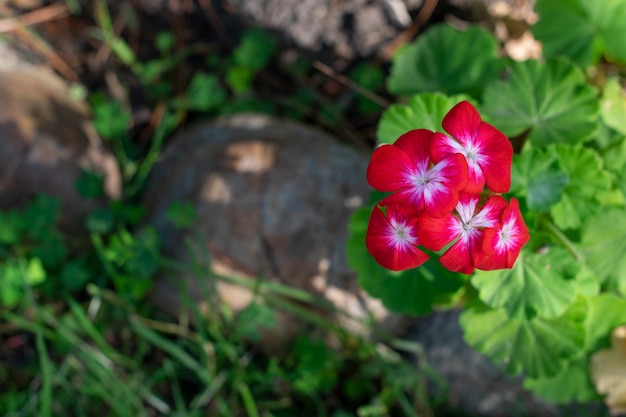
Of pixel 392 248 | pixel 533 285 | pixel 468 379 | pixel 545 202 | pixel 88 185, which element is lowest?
pixel 468 379

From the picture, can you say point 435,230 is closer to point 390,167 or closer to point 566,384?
point 390,167

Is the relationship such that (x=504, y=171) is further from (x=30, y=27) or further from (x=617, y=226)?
(x=30, y=27)

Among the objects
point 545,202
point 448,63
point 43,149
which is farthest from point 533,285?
point 43,149

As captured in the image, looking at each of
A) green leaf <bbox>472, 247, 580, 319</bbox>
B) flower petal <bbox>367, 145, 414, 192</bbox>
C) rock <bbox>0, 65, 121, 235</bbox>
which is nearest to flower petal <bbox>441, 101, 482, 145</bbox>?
flower petal <bbox>367, 145, 414, 192</bbox>

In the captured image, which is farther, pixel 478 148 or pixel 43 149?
pixel 43 149

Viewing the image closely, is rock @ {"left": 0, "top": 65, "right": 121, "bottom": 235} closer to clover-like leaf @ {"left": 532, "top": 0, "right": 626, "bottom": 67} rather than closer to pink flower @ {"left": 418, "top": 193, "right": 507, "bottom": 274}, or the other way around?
clover-like leaf @ {"left": 532, "top": 0, "right": 626, "bottom": 67}

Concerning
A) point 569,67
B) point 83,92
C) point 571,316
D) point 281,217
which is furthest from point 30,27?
point 571,316
